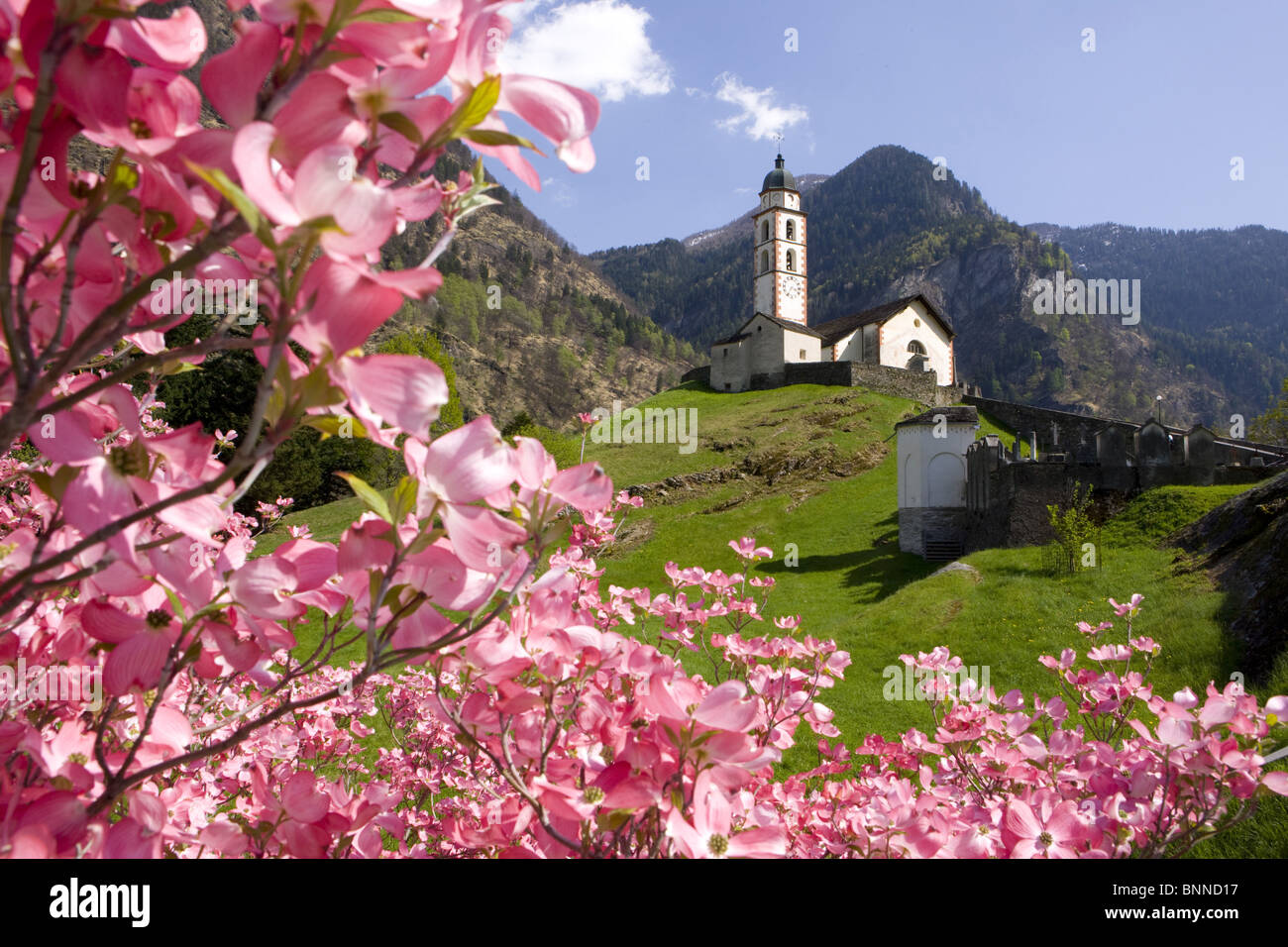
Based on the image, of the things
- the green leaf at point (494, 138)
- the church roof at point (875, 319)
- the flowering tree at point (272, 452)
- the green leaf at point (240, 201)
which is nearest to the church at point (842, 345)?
the church roof at point (875, 319)

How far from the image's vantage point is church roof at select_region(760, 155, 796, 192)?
52188 millimetres

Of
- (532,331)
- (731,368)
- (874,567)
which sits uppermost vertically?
(532,331)

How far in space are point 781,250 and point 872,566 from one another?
132 ft

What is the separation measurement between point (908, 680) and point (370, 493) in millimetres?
8930

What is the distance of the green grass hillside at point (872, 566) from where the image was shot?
740 centimetres

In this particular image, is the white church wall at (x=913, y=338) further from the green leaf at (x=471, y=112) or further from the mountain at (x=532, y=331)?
the mountain at (x=532, y=331)

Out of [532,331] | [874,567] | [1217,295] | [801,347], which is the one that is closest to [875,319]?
[801,347]

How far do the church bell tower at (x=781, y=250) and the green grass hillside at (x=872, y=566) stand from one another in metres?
18.5

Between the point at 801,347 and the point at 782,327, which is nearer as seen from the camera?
the point at 782,327

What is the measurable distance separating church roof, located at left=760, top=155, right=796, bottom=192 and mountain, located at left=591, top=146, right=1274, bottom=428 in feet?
275

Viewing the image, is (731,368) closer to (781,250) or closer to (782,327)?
(782,327)

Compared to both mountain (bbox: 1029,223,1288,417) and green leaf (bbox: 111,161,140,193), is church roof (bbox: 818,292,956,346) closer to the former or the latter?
green leaf (bbox: 111,161,140,193)

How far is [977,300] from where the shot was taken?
485 ft

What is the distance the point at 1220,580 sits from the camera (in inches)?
307
